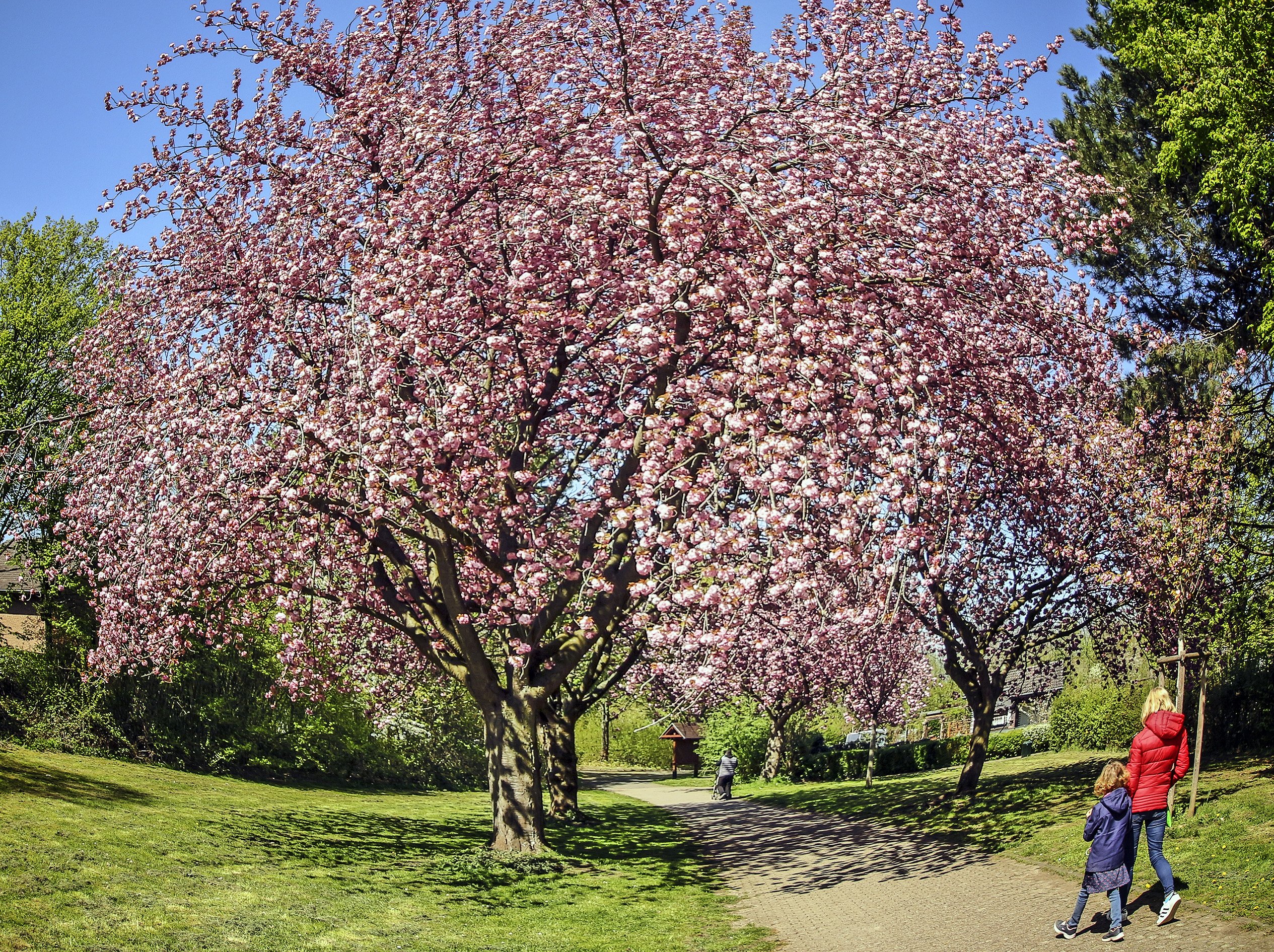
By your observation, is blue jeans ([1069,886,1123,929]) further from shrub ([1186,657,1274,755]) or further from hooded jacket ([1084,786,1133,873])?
shrub ([1186,657,1274,755])

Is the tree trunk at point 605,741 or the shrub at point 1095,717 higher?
the shrub at point 1095,717

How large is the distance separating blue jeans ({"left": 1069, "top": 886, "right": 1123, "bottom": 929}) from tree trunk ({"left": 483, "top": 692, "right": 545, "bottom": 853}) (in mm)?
7044

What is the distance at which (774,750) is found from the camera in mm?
39688

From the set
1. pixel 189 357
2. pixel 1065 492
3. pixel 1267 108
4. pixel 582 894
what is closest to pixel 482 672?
pixel 582 894

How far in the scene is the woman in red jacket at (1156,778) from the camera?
863 centimetres

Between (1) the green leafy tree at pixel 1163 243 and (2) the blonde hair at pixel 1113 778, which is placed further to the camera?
(1) the green leafy tree at pixel 1163 243

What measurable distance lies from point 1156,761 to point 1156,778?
0.15m

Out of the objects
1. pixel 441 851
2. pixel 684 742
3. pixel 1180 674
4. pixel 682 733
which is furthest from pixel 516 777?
→ pixel 684 742

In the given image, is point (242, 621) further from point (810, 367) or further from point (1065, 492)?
point (1065, 492)

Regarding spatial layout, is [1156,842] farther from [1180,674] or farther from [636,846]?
[636,846]

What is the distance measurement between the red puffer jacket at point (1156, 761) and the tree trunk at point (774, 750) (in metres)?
30.0

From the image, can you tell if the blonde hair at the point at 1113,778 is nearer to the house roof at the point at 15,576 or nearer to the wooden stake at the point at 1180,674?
the wooden stake at the point at 1180,674

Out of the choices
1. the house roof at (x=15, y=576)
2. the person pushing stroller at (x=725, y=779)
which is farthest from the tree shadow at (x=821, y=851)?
the house roof at (x=15, y=576)

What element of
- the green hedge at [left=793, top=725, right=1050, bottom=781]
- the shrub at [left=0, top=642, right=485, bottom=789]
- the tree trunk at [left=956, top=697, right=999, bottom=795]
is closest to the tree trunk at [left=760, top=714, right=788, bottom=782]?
the green hedge at [left=793, top=725, right=1050, bottom=781]
